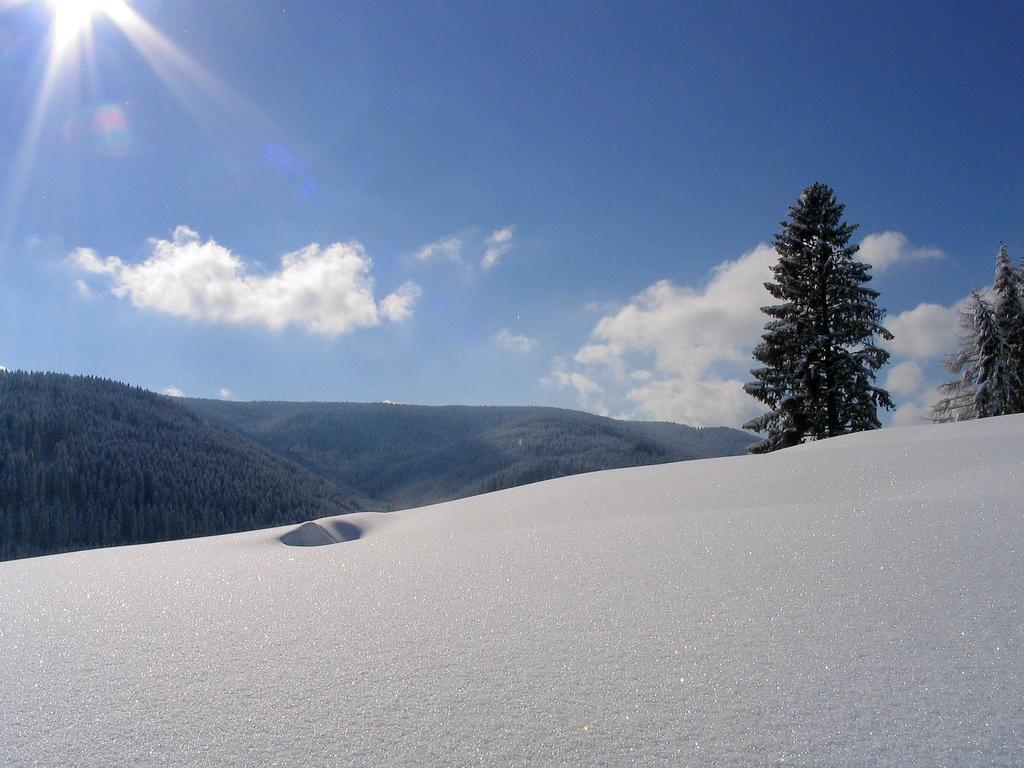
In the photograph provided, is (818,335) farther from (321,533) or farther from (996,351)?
(321,533)

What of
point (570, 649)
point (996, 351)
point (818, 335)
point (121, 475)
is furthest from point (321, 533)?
point (121, 475)

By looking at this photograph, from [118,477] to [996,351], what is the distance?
112514 mm

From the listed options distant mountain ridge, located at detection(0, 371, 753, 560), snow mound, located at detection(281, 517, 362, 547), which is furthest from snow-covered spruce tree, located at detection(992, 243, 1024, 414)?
distant mountain ridge, located at detection(0, 371, 753, 560)

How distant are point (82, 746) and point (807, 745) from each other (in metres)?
2.13

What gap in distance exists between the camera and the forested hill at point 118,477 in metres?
86.3

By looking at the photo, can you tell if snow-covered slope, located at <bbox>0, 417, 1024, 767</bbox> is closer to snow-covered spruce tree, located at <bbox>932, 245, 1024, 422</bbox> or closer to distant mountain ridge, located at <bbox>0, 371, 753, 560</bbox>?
snow-covered spruce tree, located at <bbox>932, 245, 1024, 422</bbox>

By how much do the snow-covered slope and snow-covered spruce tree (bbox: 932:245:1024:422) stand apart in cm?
1961

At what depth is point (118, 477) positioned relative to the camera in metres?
94.8

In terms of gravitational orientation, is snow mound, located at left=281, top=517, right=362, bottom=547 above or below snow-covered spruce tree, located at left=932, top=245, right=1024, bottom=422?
below

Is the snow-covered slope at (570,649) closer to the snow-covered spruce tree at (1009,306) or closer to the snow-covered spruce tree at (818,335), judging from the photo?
the snow-covered spruce tree at (818,335)

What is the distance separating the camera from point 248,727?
1.80 m

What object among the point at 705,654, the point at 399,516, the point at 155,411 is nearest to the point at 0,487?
the point at 155,411

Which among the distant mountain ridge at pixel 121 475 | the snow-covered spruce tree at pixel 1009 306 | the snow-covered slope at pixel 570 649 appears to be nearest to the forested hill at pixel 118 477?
the distant mountain ridge at pixel 121 475

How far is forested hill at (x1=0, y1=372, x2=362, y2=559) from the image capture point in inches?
3398
